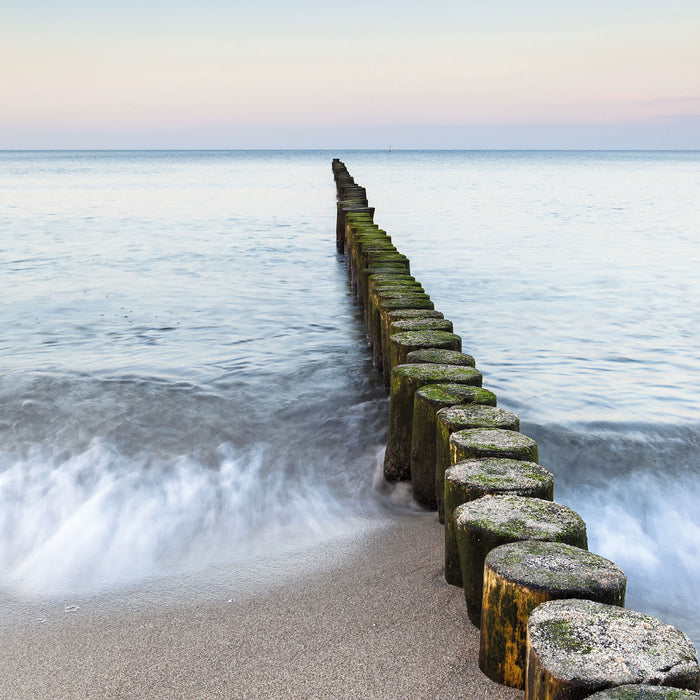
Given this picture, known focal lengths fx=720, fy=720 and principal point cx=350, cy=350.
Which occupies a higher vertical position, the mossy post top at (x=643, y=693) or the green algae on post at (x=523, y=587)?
the mossy post top at (x=643, y=693)

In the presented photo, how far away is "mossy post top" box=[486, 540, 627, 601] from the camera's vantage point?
1.84 metres

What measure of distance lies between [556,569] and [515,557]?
11 centimetres

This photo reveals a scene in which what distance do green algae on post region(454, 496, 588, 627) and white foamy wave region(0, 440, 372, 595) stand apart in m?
1.30

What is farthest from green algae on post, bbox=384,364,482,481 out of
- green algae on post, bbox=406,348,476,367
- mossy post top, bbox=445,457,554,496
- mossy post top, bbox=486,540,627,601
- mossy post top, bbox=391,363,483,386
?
mossy post top, bbox=486,540,627,601

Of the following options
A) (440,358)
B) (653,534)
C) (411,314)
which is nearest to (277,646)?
(440,358)

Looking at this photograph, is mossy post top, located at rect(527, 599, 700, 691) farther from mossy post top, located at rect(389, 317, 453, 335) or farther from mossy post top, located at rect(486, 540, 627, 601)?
mossy post top, located at rect(389, 317, 453, 335)

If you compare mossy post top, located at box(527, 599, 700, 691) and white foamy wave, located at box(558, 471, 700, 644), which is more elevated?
mossy post top, located at box(527, 599, 700, 691)

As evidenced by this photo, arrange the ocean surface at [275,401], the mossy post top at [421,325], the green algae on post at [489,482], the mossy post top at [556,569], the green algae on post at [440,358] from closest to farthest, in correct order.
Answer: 1. the mossy post top at [556,569]
2. the green algae on post at [489,482]
3. the ocean surface at [275,401]
4. the green algae on post at [440,358]
5. the mossy post top at [421,325]

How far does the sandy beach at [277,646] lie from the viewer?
226 cm

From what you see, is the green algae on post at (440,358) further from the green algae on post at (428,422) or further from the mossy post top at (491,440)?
the mossy post top at (491,440)

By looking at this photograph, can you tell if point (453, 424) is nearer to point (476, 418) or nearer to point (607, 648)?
point (476, 418)

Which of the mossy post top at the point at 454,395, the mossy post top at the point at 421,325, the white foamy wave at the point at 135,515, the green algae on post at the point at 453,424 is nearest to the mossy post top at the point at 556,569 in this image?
the green algae on post at the point at 453,424

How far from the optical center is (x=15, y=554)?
329 centimetres

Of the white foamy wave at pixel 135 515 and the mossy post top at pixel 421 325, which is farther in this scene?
the mossy post top at pixel 421 325
